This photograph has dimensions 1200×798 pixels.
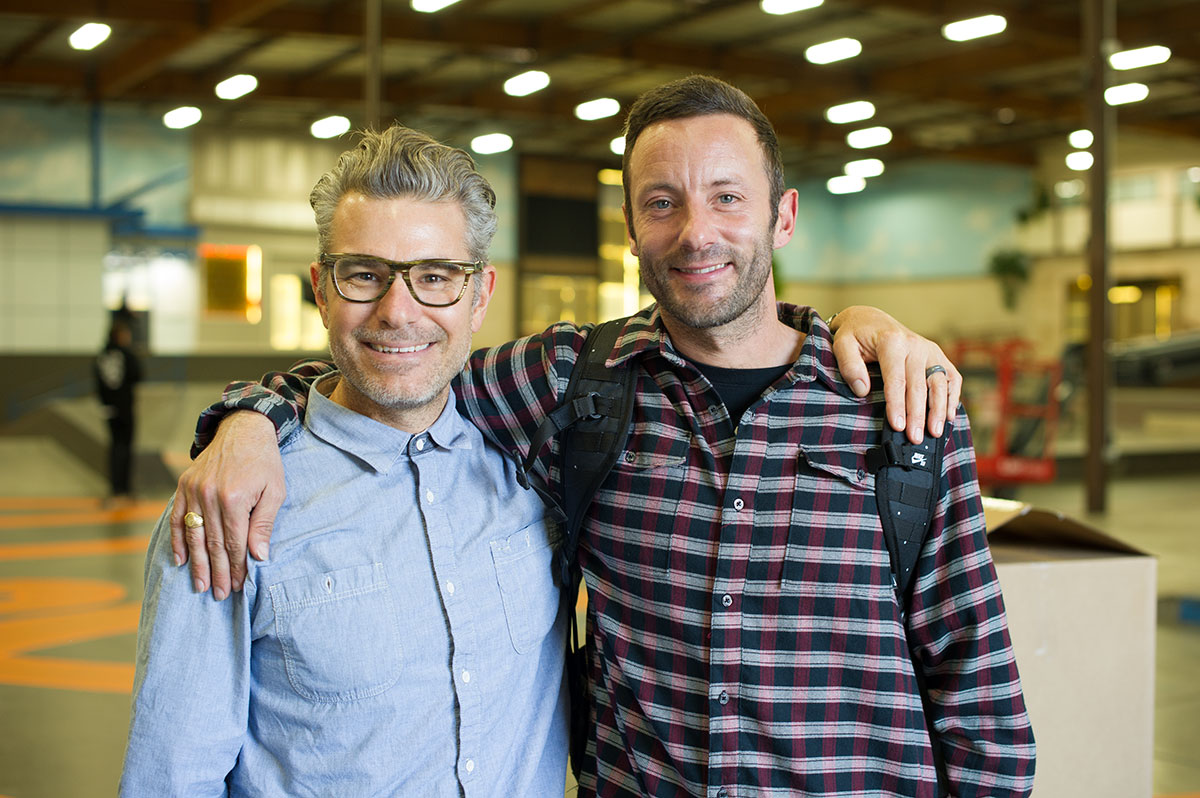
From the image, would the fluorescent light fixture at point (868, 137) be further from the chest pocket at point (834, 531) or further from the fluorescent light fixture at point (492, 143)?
the chest pocket at point (834, 531)

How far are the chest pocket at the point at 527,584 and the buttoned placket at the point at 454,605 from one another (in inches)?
3.4

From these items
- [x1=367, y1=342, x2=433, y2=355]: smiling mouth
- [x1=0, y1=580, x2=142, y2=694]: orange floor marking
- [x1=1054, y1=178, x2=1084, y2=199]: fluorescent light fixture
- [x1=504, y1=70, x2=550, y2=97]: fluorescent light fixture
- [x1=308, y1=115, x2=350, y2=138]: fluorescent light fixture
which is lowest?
[x1=0, y1=580, x2=142, y2=694]: orange floor marking

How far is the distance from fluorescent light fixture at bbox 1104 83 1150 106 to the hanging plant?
4736mm

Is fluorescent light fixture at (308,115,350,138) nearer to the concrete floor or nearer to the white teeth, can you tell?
the concrete floor

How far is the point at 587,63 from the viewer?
34.9 feet

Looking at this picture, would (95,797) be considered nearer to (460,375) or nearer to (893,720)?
(460,375)

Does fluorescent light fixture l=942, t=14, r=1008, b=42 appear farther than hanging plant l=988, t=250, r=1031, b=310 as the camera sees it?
No

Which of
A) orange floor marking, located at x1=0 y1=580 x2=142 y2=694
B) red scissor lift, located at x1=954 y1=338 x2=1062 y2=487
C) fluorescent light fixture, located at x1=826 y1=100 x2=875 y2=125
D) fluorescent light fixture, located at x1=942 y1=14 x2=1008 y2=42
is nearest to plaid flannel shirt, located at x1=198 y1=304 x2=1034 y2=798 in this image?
orange floor marking, located at x1=0 y1=580 x2=142 y2=694

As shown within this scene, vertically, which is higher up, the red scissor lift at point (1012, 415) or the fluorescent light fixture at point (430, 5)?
the fluorescent light fixture at point (430, 5)

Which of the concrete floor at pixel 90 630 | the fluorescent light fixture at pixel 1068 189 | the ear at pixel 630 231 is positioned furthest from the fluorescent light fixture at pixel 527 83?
the ear at pixel 630 231

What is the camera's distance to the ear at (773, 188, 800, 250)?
5.58ft

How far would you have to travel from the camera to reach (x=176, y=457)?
10.0 m

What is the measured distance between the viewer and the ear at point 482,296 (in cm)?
163

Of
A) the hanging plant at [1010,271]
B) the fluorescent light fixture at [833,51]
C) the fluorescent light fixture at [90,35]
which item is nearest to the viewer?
the fluorescent light fixture at [90,35]
